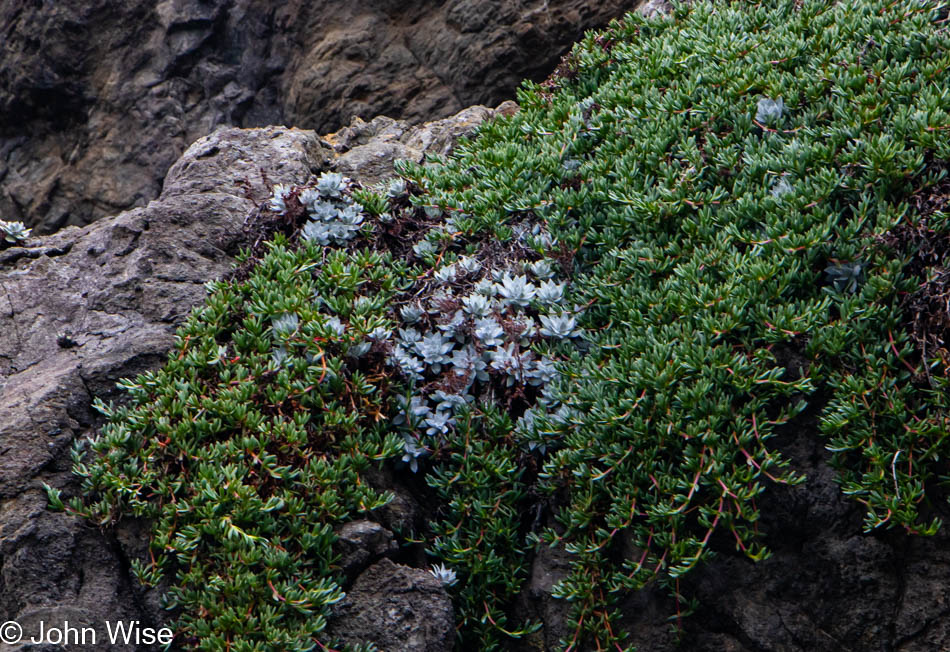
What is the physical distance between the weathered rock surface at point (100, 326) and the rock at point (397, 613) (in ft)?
0.35

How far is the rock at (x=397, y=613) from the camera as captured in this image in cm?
301

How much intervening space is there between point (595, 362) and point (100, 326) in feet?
7.49

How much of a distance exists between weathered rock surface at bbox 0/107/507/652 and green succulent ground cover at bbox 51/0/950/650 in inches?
5.6

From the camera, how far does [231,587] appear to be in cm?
289

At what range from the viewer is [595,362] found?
3.46 m

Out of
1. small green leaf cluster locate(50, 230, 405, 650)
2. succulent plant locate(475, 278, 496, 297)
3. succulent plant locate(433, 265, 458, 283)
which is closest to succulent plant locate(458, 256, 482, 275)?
succulent plant locate(433, 265, 458, 283)

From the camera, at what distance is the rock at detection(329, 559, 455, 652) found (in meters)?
3.01

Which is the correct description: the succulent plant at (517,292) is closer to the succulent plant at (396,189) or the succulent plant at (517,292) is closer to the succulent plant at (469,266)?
the succulent plant at (469,266)

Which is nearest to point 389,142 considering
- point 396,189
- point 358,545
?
point 396,189

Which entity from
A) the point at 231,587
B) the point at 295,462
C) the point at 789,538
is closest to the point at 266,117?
the point at 295,462

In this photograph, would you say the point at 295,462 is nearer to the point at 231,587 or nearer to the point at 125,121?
the point at 231,587

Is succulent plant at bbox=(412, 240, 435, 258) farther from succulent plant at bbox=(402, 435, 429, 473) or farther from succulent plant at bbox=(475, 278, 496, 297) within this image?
succulent plant at bbox=(402, 435, 429, 473)

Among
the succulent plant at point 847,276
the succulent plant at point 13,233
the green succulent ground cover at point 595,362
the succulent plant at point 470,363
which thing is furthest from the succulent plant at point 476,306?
the succulent plant at point 13,233

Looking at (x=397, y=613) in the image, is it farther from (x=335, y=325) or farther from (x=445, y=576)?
(x=335, y=325)
